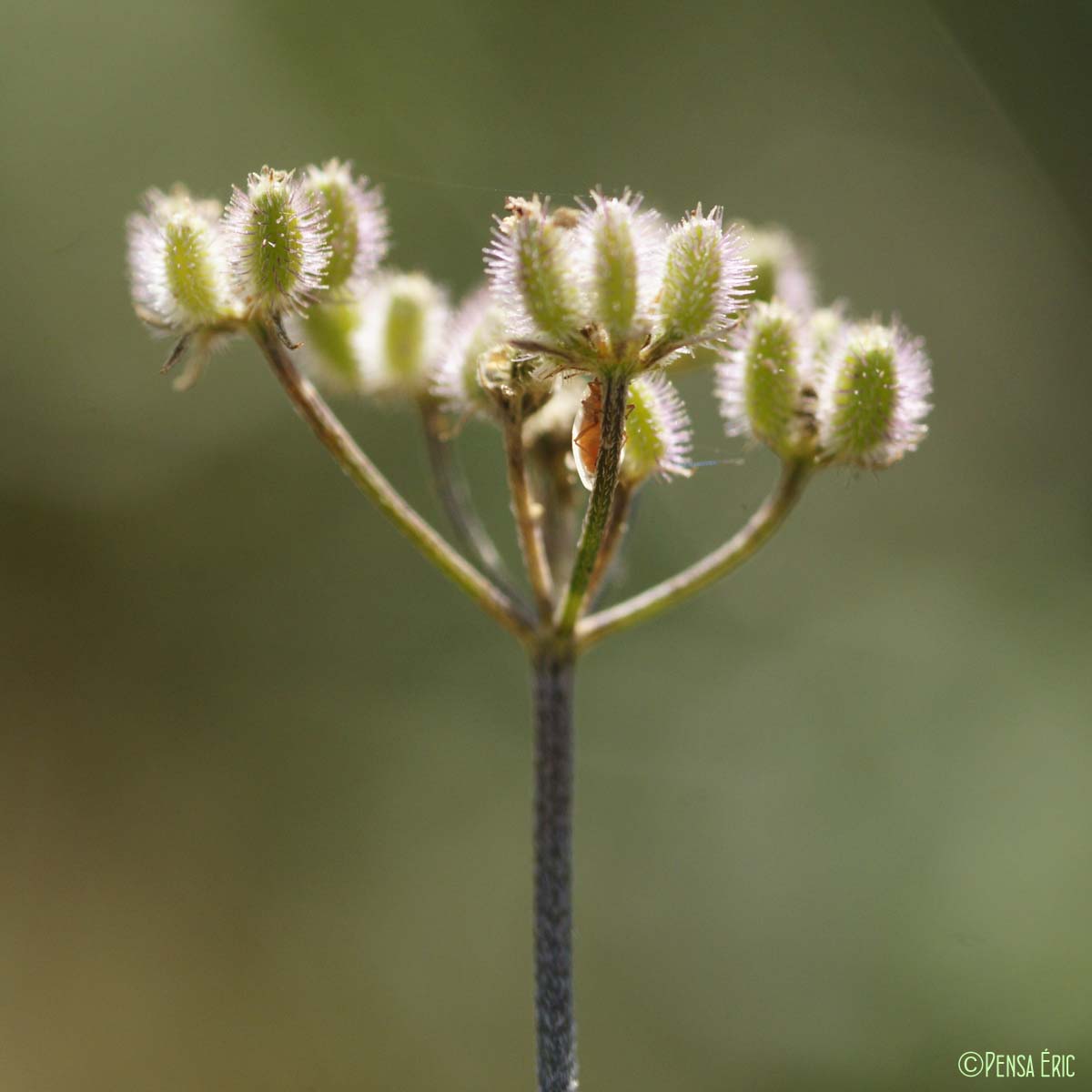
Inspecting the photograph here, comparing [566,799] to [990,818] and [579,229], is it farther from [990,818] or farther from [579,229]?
[990,818]

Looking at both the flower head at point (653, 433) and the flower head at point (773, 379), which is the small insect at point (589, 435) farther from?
the flower head at point (773, 379)

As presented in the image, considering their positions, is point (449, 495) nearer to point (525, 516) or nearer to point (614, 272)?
point (525, 516)

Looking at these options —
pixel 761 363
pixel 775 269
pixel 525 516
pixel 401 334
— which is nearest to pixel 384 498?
pixel 525 516

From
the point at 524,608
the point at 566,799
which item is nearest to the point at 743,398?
the point at 524,608

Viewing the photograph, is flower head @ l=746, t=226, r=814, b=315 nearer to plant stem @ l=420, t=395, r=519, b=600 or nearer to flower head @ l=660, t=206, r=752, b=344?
plant stem @ l=420, t=395, r=519, b=600

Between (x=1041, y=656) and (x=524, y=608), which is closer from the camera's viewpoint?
(x=524, y=608)

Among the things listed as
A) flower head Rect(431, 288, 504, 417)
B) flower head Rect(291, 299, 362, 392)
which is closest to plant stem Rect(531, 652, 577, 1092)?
flower head Rect(431, 288, 504, 417)

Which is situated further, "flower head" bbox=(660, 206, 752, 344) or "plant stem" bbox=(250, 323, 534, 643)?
"plant stem" bbox=(250, 323, 534, 643)

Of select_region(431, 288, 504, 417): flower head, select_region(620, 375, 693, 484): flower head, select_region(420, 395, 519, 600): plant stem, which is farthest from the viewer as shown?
select_region(420, 395, 519, 600): plant stem
